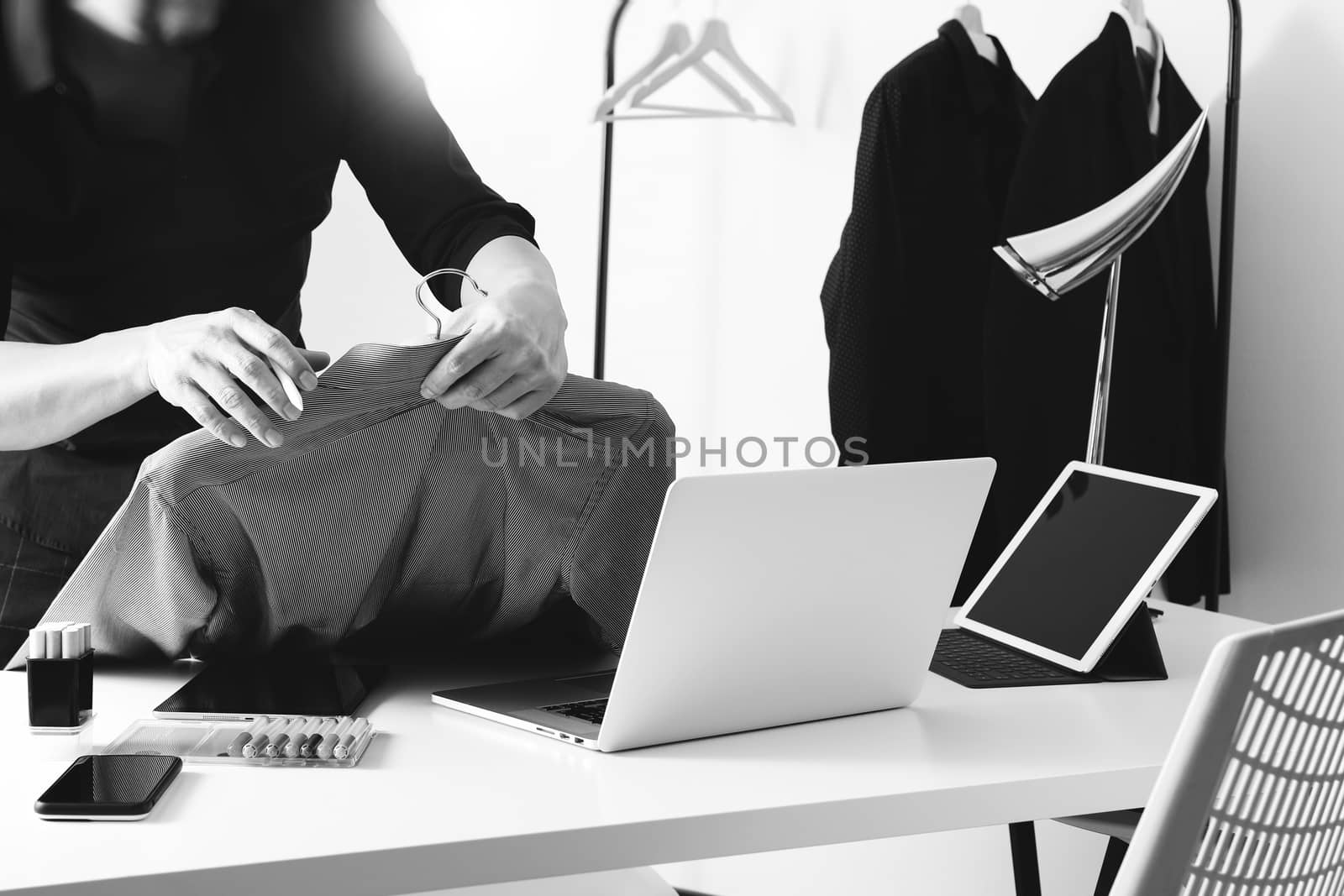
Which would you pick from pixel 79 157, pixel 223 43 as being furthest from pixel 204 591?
pixel 223 43

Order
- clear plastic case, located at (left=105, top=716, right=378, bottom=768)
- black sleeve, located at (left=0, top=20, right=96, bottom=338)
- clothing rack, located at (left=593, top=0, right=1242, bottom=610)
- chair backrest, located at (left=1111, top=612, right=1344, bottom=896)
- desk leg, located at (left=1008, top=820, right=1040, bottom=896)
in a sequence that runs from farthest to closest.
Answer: clothing rack, located at (left=593, top=0, right=1242, bottom=610) → desk leg, located at (left=1008, top=820, right=1040, bottom=896) → black sleeve, located at (left=0, top=20, right=96, bottom=338) → clear plastic case, located at (left=105, top=716, right=378, bottom=768) → chair backrest, located at (left=1111, top=612, right=1344, bottom=896)

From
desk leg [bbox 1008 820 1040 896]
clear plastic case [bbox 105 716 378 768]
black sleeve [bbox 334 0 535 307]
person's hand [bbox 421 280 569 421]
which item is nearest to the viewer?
clear plastic case [bbox 105 716 378 768]

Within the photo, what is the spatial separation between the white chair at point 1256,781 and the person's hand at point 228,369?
1.74ft

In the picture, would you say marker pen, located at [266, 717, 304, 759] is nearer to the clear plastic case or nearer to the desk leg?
the clear plastic case

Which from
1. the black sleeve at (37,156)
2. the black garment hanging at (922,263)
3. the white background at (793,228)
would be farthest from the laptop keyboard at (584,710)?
the white background at (793,228)

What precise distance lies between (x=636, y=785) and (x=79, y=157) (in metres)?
0.87

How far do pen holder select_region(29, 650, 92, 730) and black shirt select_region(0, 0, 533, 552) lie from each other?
50cm

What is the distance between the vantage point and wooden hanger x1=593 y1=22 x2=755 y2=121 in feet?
8.04

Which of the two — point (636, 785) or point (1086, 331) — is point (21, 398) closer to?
point (636, 785)

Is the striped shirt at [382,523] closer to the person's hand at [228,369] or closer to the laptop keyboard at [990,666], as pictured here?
the person's hand at [228,369]

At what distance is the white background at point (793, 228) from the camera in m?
1.82

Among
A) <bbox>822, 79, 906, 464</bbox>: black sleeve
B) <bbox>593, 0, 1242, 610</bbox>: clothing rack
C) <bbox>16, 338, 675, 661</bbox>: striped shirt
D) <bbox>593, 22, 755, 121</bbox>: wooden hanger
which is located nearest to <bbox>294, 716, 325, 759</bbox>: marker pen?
<bbox>16, 338, 675, 661</bbox>: striped shirt

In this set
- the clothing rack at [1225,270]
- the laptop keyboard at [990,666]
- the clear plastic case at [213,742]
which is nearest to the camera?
the clear plastic case at [213,742]

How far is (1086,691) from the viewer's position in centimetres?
98
